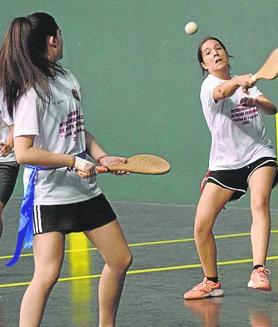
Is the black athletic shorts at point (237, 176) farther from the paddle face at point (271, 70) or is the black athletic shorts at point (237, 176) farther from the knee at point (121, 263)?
the knee at point (121, 263)

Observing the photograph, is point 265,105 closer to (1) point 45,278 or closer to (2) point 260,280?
(2) point 260,280

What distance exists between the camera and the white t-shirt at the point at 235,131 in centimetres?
822

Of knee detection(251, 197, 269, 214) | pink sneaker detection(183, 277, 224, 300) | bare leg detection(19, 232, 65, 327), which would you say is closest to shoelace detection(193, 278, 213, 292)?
pink sneaker detection(183, 277, 224, 300)

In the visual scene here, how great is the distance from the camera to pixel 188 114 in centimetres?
1370

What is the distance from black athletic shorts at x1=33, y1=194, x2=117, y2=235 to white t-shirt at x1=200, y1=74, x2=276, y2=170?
80.3 inches

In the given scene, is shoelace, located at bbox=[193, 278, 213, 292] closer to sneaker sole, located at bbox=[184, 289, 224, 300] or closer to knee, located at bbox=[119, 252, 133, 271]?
sneaker sole, located at bbox=[184, 289, 224, 300]

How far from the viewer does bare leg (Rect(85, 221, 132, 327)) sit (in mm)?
6355

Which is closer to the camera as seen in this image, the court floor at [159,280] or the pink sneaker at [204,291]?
the court floor at [159,280]

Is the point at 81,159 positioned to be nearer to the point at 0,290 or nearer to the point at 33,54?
the point at 33,54

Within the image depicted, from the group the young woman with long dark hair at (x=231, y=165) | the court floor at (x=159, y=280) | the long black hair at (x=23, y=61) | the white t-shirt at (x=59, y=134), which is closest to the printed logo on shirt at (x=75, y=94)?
the white t-shirt at (x=59, y=134)

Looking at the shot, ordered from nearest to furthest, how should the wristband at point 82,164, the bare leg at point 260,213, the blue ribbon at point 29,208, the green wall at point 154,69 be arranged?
the wristband at point 82,164 → the blue ribbon at point 29,208 → the bare leg at point 260,213 → the green wall at point 154,69

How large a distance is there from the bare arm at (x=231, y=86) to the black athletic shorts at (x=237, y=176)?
0.51 metres

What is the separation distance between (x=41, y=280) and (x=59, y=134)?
28.0 inches

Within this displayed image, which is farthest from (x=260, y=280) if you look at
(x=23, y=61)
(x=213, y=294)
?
(x=23, y=61)
